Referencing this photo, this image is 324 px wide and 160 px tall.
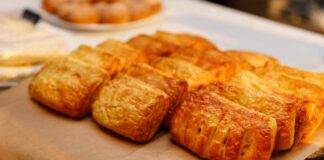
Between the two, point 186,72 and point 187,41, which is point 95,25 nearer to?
point 187,41

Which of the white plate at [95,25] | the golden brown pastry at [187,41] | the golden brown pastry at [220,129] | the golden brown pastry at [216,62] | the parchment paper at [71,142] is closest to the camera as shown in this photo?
the golden brown pastry at [220,129]

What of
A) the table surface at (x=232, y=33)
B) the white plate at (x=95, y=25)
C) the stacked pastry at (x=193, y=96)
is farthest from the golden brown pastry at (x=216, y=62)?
the white plate at (x=95, y=25)

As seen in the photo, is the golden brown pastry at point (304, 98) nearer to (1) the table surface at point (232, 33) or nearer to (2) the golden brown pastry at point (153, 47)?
(2) the golden brown pastry at point (153, 47)

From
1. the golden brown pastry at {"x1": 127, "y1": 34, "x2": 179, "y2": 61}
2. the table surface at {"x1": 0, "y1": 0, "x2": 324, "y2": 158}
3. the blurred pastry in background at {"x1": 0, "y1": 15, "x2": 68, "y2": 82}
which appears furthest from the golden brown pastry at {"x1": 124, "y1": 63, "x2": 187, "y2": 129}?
the table surface at {"x1": 0, "y1": 0, "x2": 324, "y2": 158}

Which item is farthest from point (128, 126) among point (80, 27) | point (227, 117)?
point (80, 27)

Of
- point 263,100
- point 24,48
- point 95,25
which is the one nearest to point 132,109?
point 263,100

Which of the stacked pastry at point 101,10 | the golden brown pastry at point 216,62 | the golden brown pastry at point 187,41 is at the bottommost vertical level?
the stacked pastry at point 101,10

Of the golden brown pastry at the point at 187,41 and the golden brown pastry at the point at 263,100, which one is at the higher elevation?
the golden brown pastry at the point at 263,100
